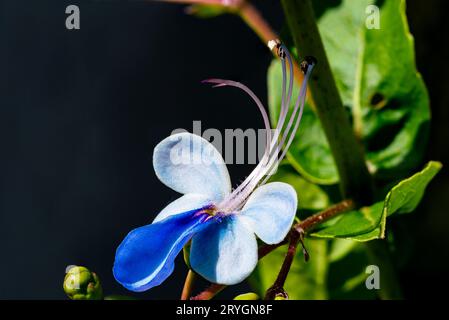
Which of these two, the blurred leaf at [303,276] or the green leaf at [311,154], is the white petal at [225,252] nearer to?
the green leaf at [311,154]

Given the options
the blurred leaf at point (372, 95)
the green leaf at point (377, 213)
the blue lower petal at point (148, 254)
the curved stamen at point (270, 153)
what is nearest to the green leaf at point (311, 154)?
the blurred leaf at point (372, 95)

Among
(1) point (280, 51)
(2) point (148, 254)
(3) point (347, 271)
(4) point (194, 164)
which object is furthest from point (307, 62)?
(3) point (347, 271)

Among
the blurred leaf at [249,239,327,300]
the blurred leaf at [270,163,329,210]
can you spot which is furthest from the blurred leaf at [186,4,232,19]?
the blurred leaf at [249,239,327,300]

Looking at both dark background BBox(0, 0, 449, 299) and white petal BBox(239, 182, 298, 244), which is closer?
white petal BBox(239, 182, 298, 244)

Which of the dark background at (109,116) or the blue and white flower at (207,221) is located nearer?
the blue and white flower at (207,221)

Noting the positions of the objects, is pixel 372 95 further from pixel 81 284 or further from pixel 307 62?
pixel 81 284

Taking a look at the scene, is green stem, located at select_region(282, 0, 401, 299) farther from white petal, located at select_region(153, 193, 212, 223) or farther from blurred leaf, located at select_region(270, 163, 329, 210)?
white petal, located at select_region(153, 193, 212, 223)

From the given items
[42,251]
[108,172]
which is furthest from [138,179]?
[42,251]
